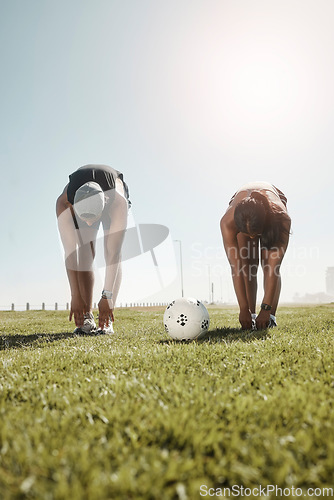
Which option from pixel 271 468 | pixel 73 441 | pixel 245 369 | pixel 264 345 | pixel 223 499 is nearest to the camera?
pixel 223 499

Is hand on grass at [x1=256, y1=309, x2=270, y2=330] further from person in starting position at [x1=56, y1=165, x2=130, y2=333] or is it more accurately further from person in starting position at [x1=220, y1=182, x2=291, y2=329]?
person in starting position at [x1=56, y1=165, x2=130, y2=333]

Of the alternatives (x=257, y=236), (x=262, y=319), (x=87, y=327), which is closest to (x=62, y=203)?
(x=87, y=327)

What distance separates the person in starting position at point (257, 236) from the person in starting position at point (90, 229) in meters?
2.09

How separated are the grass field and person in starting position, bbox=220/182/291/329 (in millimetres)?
2421

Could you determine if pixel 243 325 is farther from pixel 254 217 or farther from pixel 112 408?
pixel 112 408

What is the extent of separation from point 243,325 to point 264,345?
196 centimetres

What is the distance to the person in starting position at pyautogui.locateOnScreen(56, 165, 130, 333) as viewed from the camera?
5953 mm

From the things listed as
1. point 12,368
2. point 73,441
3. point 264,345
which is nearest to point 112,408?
point 73,441

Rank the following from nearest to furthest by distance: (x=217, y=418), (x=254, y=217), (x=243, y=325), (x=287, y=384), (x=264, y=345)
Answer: (x=217, y=418)
(x=287, y=384)
(x=264, y=345)
(x=254, y=217)
(x=243, y=325)

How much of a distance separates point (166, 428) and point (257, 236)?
15.5 feet

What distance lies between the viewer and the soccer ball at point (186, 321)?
546cm

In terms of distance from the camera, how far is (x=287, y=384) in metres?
2.71

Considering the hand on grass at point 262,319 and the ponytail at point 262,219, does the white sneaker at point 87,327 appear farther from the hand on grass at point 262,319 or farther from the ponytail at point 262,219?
the ponytail at point 262,219

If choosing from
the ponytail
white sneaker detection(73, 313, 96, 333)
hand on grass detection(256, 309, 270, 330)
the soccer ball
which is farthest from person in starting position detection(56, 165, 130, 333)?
hand on grass detection(256, 309, 270, 330)
